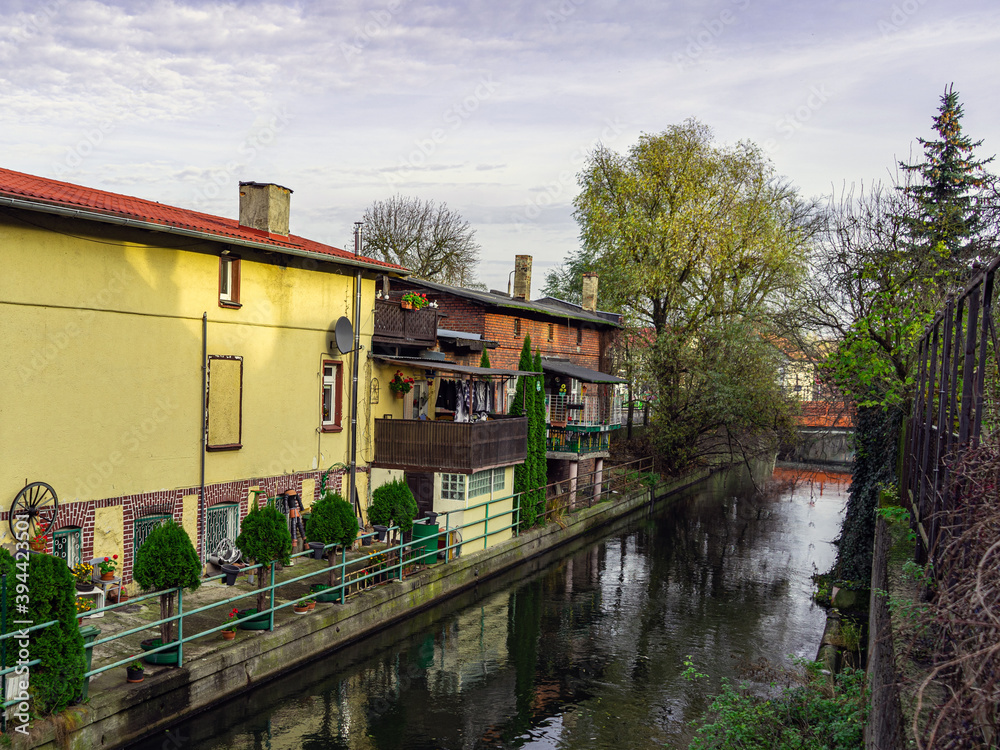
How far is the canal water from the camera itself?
1138 cm

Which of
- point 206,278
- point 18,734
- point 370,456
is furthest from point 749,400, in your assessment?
point 18,734

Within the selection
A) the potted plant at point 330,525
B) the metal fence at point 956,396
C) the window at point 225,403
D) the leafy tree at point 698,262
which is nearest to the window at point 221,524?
the window at point 225,403

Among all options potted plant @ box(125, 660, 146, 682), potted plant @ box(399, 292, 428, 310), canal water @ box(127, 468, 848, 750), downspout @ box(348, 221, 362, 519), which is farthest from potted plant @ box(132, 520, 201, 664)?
potted plant @ box(399, 292, 428, 310)

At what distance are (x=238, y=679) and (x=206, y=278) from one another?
25.4 feet

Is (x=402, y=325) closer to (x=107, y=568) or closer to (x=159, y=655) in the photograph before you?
(x=107, y=568)

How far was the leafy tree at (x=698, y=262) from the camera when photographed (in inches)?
1383

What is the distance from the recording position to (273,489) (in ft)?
57.2

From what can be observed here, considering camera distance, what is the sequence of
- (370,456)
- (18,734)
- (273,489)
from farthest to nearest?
(370,456) < (273,489) < (18,734)

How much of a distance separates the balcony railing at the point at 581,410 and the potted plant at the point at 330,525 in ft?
53.9

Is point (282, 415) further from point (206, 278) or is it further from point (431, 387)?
point (431, 387)

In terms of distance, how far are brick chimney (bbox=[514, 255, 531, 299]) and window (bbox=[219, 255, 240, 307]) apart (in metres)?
17.6

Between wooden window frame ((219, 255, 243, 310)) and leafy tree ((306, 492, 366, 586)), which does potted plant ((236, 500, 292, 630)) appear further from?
Answer: wooden window frame ((219, 255, 243, 310))

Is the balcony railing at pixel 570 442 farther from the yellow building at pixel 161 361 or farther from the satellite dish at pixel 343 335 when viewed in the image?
the satellite dish at pixel 343 335

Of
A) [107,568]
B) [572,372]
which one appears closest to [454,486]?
[107,568]
